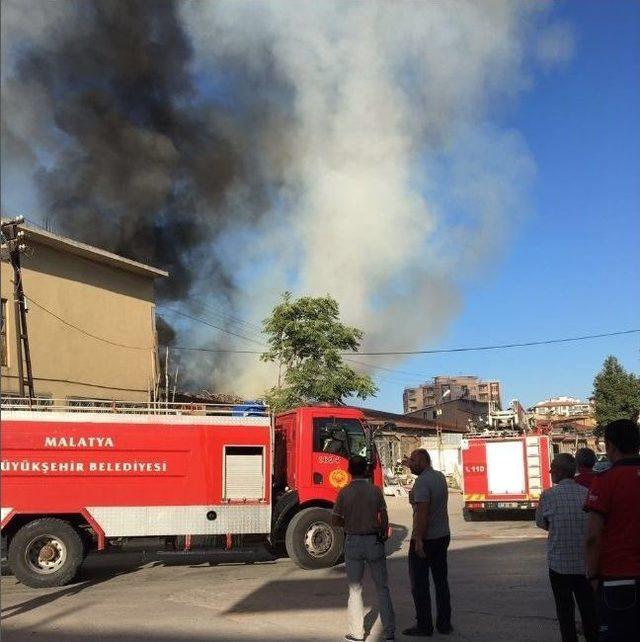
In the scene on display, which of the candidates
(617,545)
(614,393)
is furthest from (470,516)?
(614,393)

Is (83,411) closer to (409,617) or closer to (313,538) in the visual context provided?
(313,538)

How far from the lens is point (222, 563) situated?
10070 millimetres

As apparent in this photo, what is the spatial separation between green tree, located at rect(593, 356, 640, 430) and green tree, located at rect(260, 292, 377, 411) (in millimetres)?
30677

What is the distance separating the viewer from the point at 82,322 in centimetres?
2252

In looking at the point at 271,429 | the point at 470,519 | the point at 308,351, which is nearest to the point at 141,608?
the point at 271,429

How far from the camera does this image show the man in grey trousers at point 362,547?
5309 mm

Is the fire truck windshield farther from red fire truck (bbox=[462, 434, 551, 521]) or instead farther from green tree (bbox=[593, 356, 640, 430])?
green tree (bbox=[593, 356, 640, 430])

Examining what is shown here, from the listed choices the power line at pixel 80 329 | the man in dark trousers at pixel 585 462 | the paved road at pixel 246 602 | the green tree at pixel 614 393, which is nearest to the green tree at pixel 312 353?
the power line at pixel 80 329

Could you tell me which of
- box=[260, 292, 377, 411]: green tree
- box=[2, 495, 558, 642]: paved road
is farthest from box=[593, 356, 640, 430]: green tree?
box=[2, 495, 558, 642]: paved road

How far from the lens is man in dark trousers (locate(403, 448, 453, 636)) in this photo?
5535 mm

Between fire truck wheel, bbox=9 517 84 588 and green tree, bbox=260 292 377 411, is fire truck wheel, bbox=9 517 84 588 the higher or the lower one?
the lower one

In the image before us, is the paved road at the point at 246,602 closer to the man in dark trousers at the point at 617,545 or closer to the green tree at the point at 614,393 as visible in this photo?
the man in dark trousers at the point at 617,545

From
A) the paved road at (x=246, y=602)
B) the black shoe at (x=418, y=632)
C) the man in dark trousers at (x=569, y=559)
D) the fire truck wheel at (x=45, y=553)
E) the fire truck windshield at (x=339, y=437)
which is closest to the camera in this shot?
the man in dark trousers at (x=569, y=559)

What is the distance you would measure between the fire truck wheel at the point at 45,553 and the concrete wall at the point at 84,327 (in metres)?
11.0
